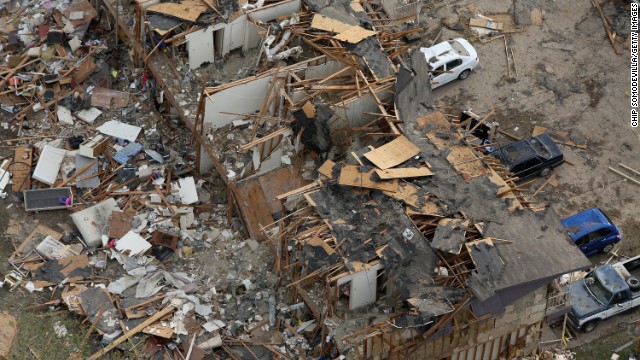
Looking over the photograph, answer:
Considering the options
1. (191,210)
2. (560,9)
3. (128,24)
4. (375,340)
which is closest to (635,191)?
(560,9)

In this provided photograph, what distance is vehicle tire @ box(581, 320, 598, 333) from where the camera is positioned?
24.5m

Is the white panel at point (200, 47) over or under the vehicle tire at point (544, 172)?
over

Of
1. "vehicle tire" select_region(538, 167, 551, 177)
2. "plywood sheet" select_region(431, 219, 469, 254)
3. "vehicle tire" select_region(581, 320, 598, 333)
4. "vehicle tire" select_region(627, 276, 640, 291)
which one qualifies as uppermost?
"plywood sheet" select_region(431, 219, 469, 254)

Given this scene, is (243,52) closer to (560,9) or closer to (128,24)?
(128,24)

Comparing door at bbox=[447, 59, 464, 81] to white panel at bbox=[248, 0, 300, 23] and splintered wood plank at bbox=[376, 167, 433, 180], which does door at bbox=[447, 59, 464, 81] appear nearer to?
white panel at bbox=[248, 0, 300, 23]

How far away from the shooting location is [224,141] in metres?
25.2

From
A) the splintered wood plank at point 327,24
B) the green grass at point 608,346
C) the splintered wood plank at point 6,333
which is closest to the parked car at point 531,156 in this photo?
the green grass at point 608,346

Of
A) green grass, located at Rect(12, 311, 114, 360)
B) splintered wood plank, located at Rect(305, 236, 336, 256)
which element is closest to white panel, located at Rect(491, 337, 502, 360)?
splintered wood plank, located at Rect(305, 236, 336, 256)

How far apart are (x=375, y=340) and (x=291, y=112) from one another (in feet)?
22.0

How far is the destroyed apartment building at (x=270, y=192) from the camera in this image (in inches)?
832

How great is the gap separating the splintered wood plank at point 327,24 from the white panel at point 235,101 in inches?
89.1

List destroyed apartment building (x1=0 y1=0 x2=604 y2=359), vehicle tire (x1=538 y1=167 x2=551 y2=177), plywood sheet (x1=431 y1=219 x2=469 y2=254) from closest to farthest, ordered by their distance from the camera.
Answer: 1. plywood sheet (x1=431 y1=219 x2=469 y2=254)
2. destroyed apartment building (x1=0 y1=0 x2=604 y2=359)
3. vehicle tire (x1=538 y1=167 x2=551 y2=177)

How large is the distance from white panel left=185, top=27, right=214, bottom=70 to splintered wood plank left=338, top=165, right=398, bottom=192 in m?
6.50

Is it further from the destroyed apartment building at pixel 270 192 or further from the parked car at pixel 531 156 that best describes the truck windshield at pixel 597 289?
the parked car at pixel 531 156
